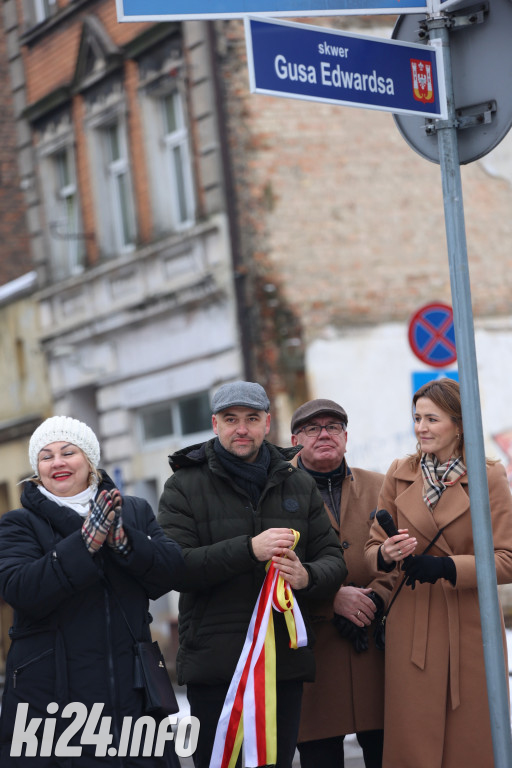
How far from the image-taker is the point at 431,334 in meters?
12.1

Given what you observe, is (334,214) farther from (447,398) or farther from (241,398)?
(241,398)

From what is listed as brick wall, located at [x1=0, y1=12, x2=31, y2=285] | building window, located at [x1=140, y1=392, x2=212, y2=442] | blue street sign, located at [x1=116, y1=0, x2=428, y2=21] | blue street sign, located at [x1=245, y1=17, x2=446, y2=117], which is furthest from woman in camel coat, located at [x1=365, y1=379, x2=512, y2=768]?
brick wall, located at [x1=0, y1=12, x2=31, y2=285]

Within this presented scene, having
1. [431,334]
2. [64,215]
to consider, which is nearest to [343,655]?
[431,334]

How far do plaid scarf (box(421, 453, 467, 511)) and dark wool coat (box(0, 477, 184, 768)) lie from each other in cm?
123

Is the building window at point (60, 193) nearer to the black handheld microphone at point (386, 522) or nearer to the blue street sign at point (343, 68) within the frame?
the black handheld microphone at point (386, 522)

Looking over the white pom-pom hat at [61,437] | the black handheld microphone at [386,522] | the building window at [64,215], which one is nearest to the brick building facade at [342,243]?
the building window at [64,215]

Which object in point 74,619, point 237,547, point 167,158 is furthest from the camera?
point 167,158

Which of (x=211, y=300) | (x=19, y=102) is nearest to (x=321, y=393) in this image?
(x=211, y=300)

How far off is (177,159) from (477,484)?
541 inches

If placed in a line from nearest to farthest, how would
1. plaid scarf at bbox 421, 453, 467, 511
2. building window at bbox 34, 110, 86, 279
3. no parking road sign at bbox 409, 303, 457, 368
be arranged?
plaid scarf at bbox 421, 453, 467, 511
no parking road sign at bbox 409, 303, 457, 368
building window at bbox 34, 110, 86, 279

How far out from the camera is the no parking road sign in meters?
12.1

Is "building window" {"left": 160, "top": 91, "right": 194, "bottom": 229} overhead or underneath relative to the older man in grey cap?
overhead

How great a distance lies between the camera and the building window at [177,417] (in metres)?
17.3

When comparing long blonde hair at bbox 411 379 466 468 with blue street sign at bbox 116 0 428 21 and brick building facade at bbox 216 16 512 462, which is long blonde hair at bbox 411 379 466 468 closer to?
blue street sign at bbox 116 0 428 21
